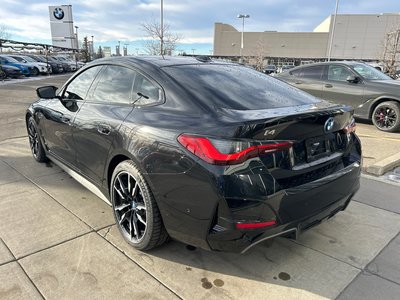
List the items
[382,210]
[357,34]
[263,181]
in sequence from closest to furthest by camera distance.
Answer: [263,181] → [382,210] → [357,34]

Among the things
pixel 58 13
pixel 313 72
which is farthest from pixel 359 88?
pixel 58 13

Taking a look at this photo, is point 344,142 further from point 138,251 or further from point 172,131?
point 138,251

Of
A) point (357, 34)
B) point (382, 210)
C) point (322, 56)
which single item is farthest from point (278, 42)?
point (382, 210)

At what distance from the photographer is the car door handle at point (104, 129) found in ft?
9.31

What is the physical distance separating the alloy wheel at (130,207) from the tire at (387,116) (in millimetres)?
6481

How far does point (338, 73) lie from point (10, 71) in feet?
76.1

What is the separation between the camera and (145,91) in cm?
277

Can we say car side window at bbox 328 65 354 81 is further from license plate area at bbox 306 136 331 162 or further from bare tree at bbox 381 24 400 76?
bare tree at bbox 381 24 400 76

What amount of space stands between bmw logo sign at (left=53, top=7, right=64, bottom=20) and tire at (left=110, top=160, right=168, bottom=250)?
242 ft

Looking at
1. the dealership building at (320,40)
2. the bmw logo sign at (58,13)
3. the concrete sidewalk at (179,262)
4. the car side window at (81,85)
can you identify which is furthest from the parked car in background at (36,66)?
the dealership building at (320,40)

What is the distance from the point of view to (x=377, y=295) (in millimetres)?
2281

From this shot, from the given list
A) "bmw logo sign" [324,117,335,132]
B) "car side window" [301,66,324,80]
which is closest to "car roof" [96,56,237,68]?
"bmw logo sign" [324,117,335,132]

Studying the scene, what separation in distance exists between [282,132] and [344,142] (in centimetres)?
81

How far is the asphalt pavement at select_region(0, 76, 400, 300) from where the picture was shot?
2.32 metres
